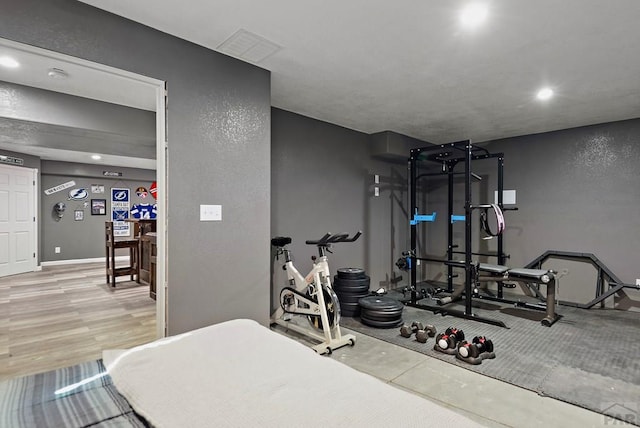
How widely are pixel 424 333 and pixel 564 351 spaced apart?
1.23m

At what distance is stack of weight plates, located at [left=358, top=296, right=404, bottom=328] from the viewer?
11.6 feet

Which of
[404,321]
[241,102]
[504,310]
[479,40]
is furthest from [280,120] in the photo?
[504,310]

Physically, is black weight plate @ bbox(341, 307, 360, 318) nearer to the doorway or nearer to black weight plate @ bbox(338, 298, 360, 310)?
black weight plate @ bbox(338, 298, 360, 310)

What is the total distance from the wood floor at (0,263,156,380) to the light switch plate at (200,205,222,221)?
157 cm

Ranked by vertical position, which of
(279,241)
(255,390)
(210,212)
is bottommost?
(255,390)

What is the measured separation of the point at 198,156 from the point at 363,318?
96.8 inches

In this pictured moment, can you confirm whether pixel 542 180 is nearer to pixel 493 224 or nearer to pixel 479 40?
pixel 493 224

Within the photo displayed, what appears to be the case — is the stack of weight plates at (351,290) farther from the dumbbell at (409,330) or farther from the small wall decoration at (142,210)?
the small wall decoration at (142,210)

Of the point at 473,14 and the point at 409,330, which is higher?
the point at 473,14

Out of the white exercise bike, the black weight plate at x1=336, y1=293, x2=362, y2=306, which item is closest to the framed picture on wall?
the white exercise bike

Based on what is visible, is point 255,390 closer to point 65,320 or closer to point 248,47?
point 248,47

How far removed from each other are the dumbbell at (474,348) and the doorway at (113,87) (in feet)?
7.88

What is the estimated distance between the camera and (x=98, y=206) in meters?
8.31

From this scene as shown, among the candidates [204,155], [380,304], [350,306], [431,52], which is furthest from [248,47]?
[350,306]
